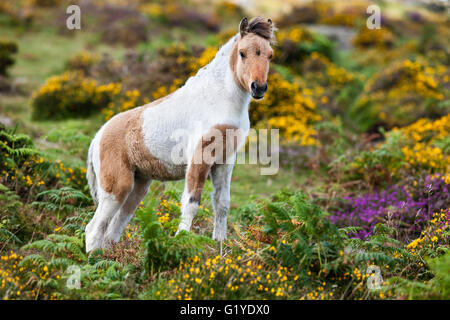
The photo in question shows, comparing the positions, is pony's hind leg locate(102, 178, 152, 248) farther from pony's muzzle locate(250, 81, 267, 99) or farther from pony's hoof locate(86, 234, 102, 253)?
pony's muzzle locate(250, 81, 267, 99)

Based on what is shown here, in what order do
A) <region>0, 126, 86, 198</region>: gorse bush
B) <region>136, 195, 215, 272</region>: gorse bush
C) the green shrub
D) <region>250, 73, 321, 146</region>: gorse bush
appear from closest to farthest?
<region>136, 195, 215, 272</region>: gorse bush, <region>0, 126, 86, 198</region>: gorse bush, <region>250, 73, 321, 146</region>: gorse bush, the green shrub

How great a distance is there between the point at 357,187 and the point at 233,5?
28.1 meters

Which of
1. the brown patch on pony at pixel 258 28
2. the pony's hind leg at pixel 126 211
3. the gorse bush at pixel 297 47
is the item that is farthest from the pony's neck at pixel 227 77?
the gorse bush at pixel 297 47

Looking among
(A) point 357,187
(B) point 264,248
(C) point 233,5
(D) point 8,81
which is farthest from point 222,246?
(C) point 233,5

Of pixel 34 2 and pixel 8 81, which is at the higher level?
pixel 34 2

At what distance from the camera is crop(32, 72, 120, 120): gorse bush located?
12.7 m

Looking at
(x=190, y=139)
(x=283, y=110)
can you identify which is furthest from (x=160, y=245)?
(x=283, y=110)

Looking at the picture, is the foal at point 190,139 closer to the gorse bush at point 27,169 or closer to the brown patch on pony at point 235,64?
the brown patch on pony at point 235,64

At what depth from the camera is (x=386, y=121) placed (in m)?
13.5

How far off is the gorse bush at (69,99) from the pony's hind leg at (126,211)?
7.61 metres

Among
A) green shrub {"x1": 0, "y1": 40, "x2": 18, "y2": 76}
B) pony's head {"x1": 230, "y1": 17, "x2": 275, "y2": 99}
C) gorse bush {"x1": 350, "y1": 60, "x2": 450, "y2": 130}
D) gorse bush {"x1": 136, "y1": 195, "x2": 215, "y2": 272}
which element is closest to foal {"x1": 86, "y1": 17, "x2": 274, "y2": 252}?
pony's head {"x1": 230, "y1": 17, "x2": 275, "y2": 99}

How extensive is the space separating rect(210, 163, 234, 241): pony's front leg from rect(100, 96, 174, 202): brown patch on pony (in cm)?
61

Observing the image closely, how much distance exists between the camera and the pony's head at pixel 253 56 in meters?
4.43
